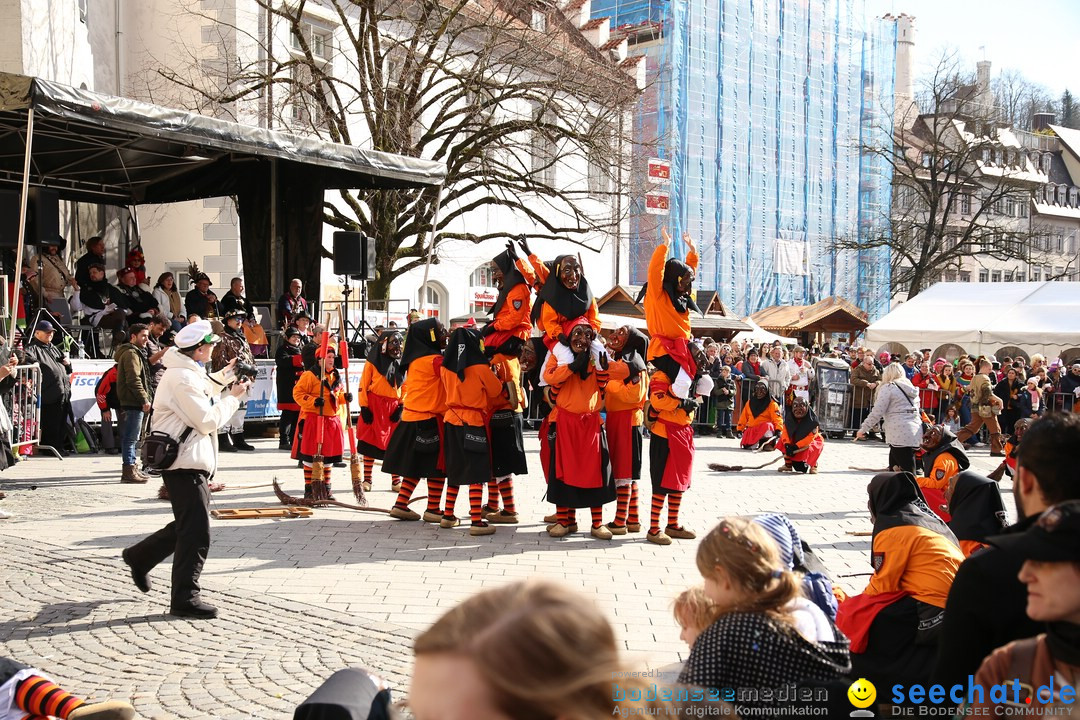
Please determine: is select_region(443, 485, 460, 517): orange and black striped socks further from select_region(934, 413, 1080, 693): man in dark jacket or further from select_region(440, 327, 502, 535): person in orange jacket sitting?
select_region(934, 413, 1080, 693): man in dark jacket

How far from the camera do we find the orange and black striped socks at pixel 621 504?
9.06 meters

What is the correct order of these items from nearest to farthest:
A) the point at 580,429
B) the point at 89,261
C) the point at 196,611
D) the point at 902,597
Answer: the point at 902,597 → the point at 196,611 → the point at 580,429 → the point at 89,261

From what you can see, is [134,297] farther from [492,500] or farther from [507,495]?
[507,495]

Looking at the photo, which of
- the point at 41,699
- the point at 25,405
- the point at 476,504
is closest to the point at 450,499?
the point at 476,504

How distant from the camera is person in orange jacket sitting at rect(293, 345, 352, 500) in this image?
10180 mm

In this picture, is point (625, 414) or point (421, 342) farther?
point (421, 342)

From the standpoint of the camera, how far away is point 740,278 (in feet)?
134

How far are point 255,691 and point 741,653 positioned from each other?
9.17 ft

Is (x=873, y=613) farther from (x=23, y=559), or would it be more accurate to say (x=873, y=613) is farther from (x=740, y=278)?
(x=740, y=278)

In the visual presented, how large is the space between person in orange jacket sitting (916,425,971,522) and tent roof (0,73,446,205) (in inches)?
388

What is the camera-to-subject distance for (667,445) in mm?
8781

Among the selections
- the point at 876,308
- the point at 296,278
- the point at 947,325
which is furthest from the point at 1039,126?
the point at 296,278

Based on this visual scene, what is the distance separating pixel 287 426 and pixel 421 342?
6.47m

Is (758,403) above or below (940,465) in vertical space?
below
